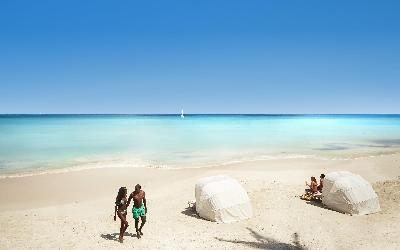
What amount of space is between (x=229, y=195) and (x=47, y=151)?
3420 centimetres

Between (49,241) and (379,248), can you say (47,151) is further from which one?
(379,248)

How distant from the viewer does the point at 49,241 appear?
13383 mm

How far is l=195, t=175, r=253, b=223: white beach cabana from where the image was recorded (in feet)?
52.3

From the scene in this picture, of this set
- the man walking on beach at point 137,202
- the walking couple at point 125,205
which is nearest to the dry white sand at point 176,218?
the walking couple at point 125,205

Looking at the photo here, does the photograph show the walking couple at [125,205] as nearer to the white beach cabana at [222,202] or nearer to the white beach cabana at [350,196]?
the white beach cabana at [222,202]

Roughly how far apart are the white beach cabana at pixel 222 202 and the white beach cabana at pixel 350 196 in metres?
4.25

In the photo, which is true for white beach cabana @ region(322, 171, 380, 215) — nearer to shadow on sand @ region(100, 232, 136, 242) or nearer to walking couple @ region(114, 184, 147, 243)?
walking couple @ region(114, 184, 147, 243)

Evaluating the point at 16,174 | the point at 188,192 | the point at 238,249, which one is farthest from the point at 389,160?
the point at 16,174

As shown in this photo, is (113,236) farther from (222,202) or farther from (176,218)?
(222,202)

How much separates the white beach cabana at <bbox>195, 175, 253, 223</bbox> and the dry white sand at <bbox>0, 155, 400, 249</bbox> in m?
0.41

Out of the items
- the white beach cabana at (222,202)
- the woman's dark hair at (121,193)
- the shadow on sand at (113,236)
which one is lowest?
the shadow on sand at (113,236)

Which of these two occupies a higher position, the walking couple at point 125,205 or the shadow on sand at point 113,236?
the walking couple at point 125,205

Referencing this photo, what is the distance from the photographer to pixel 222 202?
632 inches

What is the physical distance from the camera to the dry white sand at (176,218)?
13375 mm
